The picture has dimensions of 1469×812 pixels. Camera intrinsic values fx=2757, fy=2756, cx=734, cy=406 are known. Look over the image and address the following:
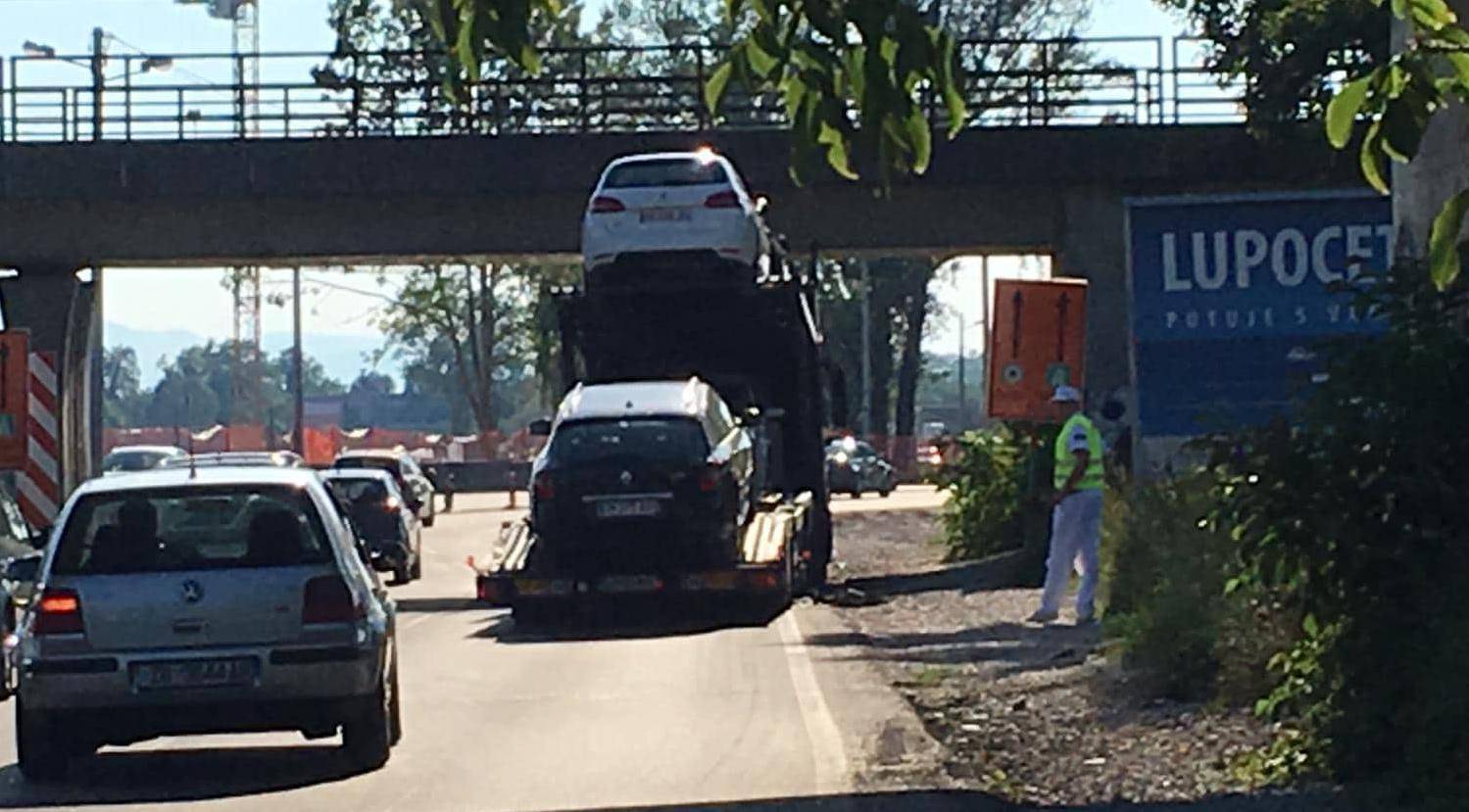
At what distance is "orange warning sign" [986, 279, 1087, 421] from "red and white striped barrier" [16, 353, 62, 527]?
9.49 m

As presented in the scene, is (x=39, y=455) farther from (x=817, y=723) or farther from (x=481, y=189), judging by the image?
(x=817, y=723)

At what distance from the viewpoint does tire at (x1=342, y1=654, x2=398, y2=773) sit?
13133 millimetres

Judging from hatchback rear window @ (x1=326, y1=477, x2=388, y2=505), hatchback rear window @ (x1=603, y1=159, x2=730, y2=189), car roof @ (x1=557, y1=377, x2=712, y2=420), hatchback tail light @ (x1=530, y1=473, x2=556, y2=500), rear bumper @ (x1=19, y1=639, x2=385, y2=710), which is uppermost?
hatchback rear window @ (x1=603, y1=159, x2=730, y2=189)

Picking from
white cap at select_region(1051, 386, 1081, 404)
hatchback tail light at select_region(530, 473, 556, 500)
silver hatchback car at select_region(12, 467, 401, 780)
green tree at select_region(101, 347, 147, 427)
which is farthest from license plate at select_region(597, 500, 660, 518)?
green tree at select_region(101, 347, 147, 427)

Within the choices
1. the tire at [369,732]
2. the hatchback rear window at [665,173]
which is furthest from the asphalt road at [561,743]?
the hatchback rear window at [665,173]

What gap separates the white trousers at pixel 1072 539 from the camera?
2167cm

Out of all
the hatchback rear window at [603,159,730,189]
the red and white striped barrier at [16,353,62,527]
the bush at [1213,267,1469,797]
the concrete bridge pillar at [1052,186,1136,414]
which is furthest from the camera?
the concrete bridge pillar at [1052,186,1136,414]

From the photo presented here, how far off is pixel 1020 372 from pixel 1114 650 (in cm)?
1013

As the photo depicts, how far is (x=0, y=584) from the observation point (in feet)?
58.0

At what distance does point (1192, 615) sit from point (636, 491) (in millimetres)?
9745

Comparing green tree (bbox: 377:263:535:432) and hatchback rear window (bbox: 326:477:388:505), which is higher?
A: green tree (bbox: 377:263:535:432)

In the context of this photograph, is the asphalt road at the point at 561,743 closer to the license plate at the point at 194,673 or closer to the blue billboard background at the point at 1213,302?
the license plate at the point at 194,673

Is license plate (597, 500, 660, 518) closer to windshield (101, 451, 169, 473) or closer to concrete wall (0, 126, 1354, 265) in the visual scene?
concrete wall (0, 126, 1354, 265)

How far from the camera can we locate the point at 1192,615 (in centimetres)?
1473
